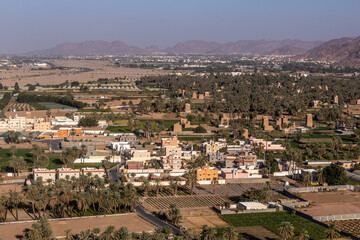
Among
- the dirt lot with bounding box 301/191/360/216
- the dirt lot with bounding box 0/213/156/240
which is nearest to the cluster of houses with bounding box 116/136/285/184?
the dirt lot with bounding box 301/191/360/216

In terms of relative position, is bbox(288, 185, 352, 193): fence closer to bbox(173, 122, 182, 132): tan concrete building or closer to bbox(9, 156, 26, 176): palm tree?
bbox(9, 156, 26, 176): palm tree

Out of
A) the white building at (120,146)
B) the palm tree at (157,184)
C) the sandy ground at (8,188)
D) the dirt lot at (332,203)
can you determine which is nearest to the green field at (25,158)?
the sandy ground at (8,188)

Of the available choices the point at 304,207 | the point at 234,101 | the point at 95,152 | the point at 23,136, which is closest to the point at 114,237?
the point at 304,207

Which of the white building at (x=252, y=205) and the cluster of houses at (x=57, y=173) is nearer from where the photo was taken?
the white building at (x=252, y=205)

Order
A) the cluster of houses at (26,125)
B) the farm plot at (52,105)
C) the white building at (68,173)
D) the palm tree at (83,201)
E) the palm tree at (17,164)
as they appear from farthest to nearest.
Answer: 1. the farm plot at (52,105)
2. the cluster of houses at (26,125)
3. the palm tree at (17,164)
4. the white building at (68,173)
5. the palm tree at (83,201)

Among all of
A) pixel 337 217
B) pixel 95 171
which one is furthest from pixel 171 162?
pixel 337 217

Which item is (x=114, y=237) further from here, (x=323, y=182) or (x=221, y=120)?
(x=221, y=120)

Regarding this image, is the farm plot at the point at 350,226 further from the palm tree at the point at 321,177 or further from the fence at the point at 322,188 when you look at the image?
the palm tree at the point at 321,177
